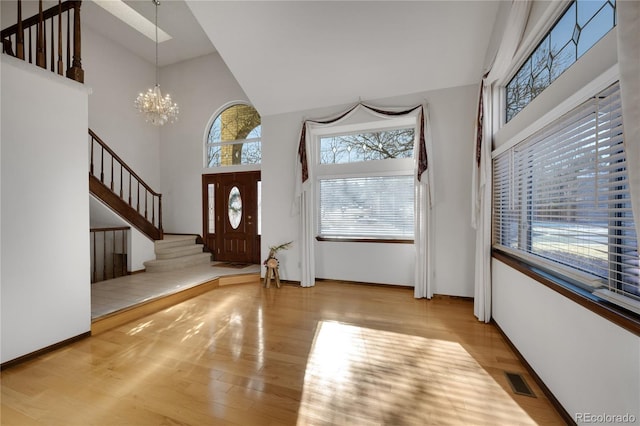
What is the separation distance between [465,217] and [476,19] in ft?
8.03

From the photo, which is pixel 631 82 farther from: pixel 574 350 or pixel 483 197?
pixel 483 197

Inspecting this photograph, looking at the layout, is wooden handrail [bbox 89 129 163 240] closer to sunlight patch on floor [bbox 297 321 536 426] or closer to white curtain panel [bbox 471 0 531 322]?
sunlight patch on floor [bbox 297 321 536 426]

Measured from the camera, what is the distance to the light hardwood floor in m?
1.61

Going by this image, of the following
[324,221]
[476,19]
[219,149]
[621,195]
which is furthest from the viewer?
[219,149]

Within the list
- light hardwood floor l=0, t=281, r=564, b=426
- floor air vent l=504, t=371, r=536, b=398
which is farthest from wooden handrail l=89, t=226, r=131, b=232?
floor air vent l=504, t=371, r=536, b=398

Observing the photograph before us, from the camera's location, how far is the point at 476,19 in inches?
117

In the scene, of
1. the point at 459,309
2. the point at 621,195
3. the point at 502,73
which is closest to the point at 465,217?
the point at 459,309

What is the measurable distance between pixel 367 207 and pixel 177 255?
164 inches

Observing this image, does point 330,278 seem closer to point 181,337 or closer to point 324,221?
point 324,221

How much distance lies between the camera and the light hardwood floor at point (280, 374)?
5.27 feet

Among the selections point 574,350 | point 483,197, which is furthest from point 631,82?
point 483,197

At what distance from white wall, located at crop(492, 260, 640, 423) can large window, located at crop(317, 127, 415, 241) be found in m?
1.99

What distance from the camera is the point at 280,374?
1997 mm

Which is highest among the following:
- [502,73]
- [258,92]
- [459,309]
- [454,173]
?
[258,92]
